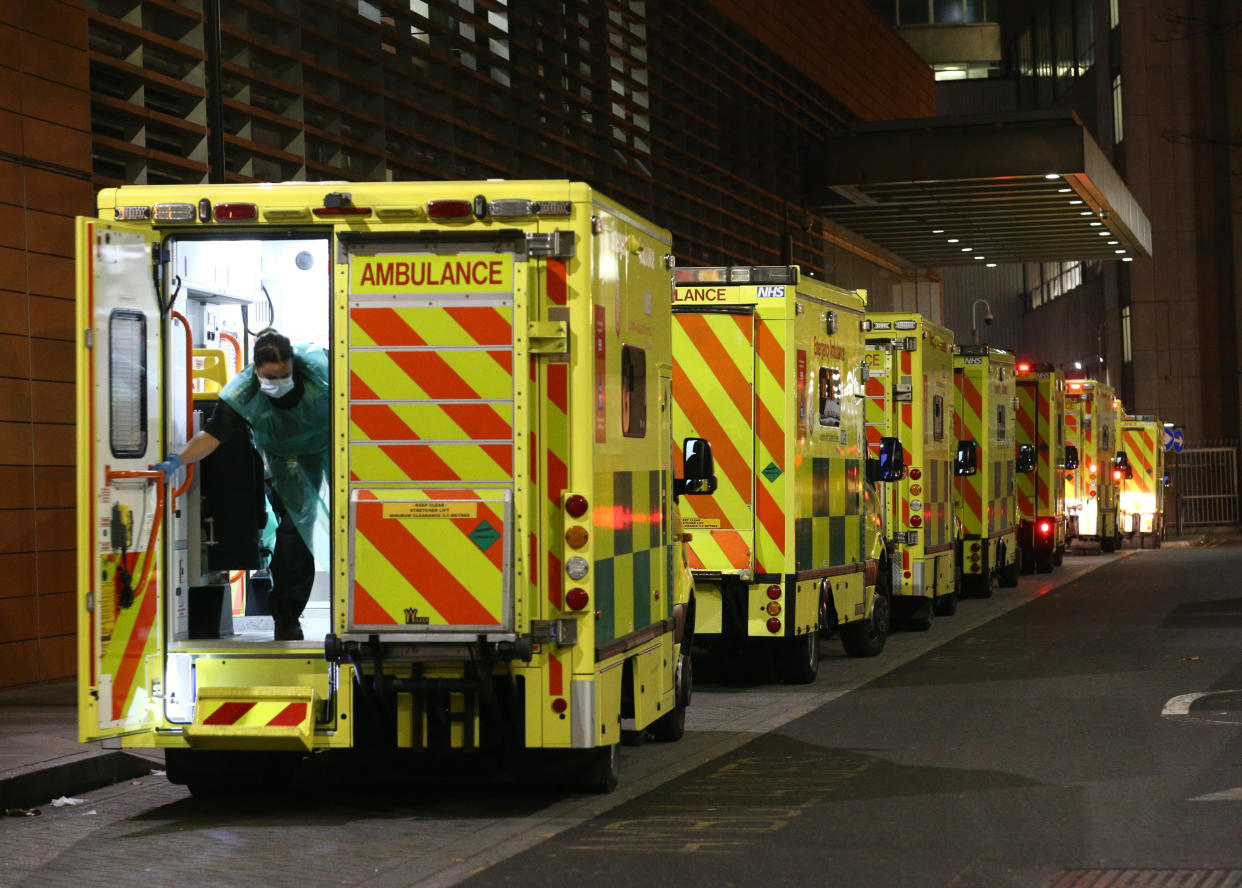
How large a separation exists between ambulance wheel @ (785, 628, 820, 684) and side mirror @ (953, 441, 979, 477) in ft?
23.3

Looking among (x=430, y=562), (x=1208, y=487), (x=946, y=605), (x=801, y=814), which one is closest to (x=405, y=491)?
(x=430, y=562)

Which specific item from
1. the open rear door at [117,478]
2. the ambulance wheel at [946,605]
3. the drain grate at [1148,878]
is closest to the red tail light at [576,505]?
the open rear door at [117,478]

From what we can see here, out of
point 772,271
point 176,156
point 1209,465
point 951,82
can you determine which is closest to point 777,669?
point 772,271

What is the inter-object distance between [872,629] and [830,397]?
2.88 m

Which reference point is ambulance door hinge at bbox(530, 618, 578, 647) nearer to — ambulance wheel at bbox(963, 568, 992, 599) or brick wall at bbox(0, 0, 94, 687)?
brick wall at bbox(0, 0, 94, 687)

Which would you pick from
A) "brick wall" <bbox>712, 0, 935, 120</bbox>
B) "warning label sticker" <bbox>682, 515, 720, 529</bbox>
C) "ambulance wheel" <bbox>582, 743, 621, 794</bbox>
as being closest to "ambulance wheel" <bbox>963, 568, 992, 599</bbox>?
"brick wall" <bbox>712, 0, 935, 120</bbox>

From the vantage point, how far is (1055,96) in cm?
7406

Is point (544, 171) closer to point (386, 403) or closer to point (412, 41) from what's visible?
point (412, 41)

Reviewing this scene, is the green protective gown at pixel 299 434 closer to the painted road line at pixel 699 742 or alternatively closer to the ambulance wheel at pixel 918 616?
the painted road line at pixel 699 742

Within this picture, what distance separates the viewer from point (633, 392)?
988 centimetres

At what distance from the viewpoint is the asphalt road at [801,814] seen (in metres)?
7.71

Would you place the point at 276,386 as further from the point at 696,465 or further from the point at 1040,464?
the point at 1040,464

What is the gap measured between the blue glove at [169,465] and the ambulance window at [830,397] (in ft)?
23.2

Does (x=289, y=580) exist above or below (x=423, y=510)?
below
